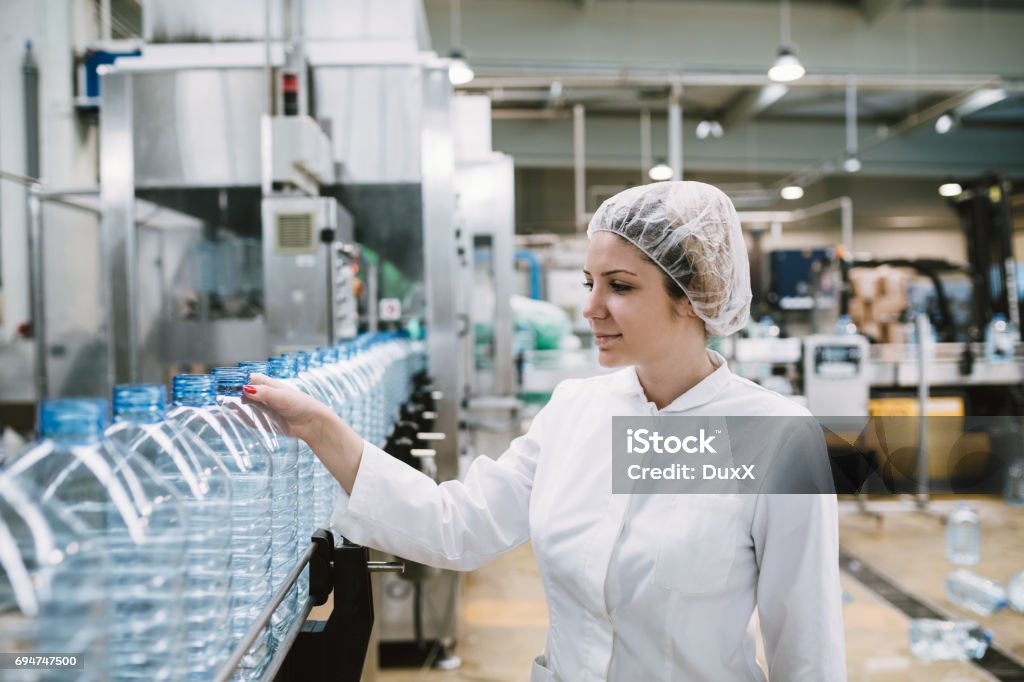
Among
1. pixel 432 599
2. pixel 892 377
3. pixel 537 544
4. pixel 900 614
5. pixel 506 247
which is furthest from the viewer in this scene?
pixel 892 377

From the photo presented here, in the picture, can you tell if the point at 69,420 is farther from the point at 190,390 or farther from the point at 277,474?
the point at 277,474

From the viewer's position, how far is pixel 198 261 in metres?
3.54

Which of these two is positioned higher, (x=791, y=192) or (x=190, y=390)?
(x=791, y=192)

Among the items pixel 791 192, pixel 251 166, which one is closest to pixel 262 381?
pixel 251 166

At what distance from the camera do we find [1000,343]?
18.3 ft

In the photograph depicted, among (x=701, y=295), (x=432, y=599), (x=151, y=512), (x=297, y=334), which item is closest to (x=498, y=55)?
(x=297, y=334)

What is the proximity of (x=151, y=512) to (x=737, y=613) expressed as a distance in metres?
0.83

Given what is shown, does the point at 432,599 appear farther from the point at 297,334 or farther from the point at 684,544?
the point at 684,544

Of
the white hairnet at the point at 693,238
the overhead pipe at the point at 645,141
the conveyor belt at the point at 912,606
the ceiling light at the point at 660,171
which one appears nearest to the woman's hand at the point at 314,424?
the white hairnet at the point at 693,238

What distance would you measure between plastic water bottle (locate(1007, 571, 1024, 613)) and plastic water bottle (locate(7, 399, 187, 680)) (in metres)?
4.02

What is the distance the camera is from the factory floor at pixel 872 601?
2857mm

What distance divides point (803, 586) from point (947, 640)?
8.57 ft

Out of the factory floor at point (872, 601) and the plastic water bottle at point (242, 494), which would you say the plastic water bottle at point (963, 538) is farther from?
the plastic water bottle at point (242, 494)

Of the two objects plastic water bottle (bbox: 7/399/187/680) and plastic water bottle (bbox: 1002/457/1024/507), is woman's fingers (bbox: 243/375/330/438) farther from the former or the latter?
plastic water bottle (bbox: 1002/457/1024/507)
